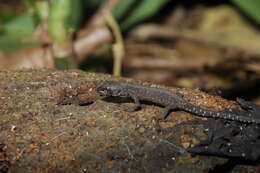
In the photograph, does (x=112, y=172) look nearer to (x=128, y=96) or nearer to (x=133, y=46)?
(x=128, y=96)

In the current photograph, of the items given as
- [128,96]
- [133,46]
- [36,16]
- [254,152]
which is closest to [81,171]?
[128,96]

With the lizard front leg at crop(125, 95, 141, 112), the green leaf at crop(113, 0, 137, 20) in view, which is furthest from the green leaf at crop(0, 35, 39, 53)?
the lizard front leg at crop(125, 95, 141, 112)

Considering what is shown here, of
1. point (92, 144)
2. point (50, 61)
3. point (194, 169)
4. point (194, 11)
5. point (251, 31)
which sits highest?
point (194, 11)

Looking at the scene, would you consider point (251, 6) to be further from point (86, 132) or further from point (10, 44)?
point (10, 44)

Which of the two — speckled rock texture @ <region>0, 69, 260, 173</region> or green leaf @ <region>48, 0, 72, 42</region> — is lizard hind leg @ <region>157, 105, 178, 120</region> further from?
green leaf @ <region>48, 0, 72, 42</region>

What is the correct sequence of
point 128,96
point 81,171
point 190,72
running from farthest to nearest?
point 190,72, point 128,96, point 81,171

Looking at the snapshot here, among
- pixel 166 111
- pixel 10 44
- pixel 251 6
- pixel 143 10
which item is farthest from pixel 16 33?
pixel 251 6

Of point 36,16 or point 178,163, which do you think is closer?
point 178,163

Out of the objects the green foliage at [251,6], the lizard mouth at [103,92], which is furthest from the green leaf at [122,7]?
the lizard mouth at [103,92]
